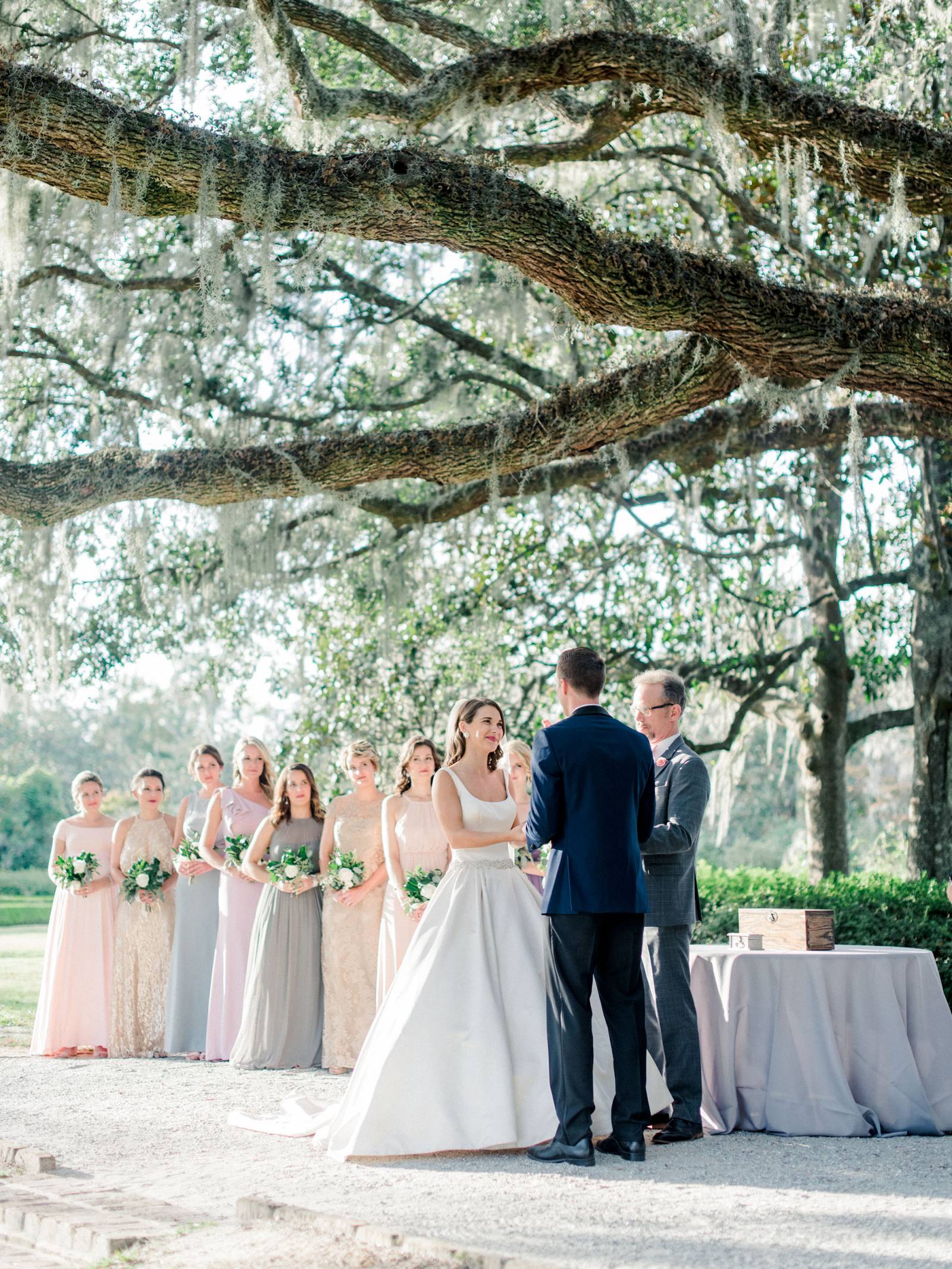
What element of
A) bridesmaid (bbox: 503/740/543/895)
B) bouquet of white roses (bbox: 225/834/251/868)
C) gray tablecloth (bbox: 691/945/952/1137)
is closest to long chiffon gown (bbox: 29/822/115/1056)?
bouquet of white roses (bbox: 225/834/251/868)

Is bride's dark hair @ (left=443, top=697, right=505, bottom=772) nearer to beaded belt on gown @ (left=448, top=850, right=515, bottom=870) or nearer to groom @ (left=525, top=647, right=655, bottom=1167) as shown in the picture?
beaded belt on gown @ (left=448, top=850, right=515, bottom=870)

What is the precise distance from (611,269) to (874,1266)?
14.4 feet

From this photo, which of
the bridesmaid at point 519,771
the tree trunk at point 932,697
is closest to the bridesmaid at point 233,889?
the bridesmaid at point 519,771

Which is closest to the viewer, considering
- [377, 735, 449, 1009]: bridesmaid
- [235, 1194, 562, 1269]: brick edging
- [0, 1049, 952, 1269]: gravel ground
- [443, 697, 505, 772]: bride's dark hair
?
[235, 1194, 562, 1269]: brick edging

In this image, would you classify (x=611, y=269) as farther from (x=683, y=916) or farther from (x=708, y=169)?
(x=708, y=169)

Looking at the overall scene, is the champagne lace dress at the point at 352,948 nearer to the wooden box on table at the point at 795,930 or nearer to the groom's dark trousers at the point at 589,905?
the wooden box on table at the point at 795,930

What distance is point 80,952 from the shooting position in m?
9.07

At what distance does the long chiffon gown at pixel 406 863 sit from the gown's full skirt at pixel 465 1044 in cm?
207

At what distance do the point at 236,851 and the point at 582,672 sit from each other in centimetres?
411

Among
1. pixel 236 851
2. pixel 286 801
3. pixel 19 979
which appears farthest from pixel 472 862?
pixel 19 979

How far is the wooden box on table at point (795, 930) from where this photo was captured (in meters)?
5.93

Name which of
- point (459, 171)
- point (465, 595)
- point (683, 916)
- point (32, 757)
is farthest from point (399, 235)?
point (32, 757)

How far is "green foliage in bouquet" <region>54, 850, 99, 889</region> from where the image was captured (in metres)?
9.06

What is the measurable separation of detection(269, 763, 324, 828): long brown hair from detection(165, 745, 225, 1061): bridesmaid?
578 mm
